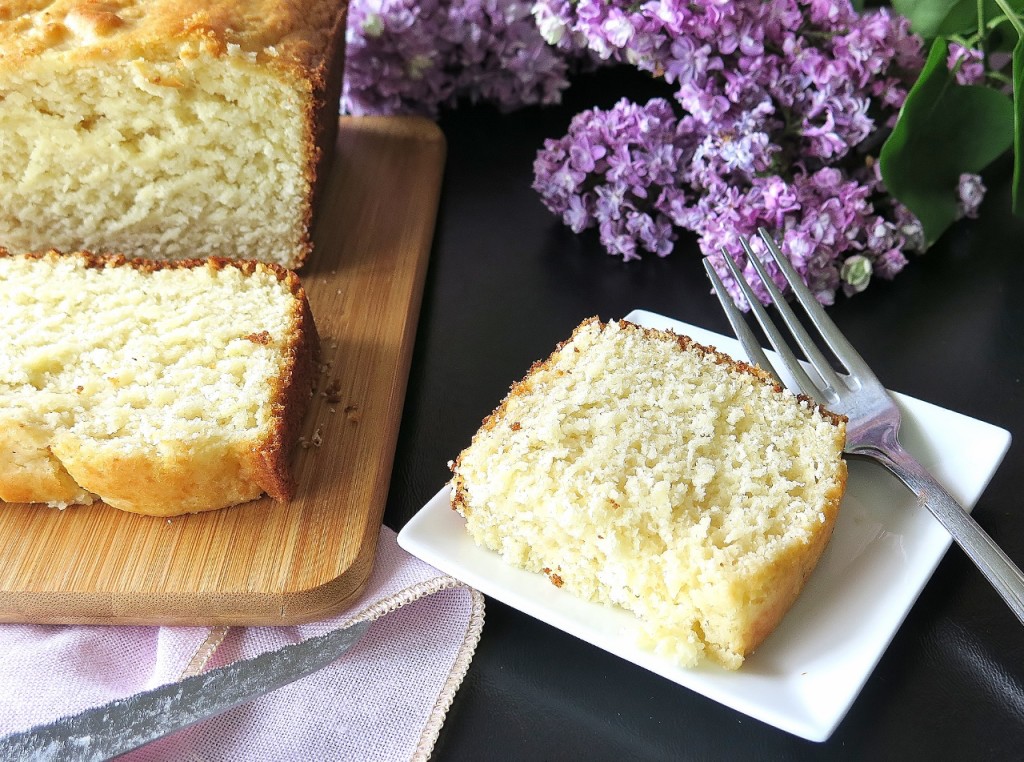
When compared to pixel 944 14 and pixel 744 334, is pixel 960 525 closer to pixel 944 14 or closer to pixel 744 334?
pixel 744 334

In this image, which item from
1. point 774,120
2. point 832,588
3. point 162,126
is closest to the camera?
point 832,588

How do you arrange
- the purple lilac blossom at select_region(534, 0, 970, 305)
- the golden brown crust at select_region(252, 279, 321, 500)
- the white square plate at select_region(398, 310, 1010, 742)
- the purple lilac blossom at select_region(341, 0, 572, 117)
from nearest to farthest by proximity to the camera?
the white square plate at select_region(398, 310, 1010, 742), the golden brown crust at select_region(252, 279, 321, 500), the purple lilac blossom at select_region(534, 0, 970, 305), the purple lilac blossom at select_region(341, 0, 572, 117)

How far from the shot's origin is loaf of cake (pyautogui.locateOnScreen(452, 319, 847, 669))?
1.70 meters

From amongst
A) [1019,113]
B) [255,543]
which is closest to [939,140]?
[1019,113]

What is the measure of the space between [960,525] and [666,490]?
58 cm

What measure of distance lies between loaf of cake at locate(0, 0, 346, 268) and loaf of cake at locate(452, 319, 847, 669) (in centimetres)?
118

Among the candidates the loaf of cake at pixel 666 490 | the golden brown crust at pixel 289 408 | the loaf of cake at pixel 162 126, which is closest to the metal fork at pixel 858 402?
the loaf of cake at pixel 666 490

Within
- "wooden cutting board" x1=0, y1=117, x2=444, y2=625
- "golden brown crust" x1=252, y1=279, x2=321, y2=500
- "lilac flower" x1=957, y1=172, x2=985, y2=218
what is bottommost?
"wooden cutting board" x1=0, y1=117, x2=444, y2=625

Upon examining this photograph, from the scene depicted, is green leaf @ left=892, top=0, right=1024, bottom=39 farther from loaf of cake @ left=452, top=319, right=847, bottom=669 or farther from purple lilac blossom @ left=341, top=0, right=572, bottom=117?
loaf of cake @ left=452, top=319, right=847, bottom=669

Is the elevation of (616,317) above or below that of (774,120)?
below

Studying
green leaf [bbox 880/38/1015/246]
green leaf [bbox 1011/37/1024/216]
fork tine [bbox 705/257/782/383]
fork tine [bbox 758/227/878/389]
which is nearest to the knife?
fork tine [bbox 705/257/782/383]

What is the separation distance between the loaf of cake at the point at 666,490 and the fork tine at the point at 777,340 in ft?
0.48

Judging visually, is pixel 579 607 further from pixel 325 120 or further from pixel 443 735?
pixel 325 120

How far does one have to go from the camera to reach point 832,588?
72.9 inches
